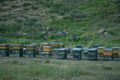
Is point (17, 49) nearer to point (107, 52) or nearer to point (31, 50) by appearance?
point (31, 50)

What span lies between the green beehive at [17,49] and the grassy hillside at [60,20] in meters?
11.4

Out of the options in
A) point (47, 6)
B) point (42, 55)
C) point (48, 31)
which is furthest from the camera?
point (47, 6)

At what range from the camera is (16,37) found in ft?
159

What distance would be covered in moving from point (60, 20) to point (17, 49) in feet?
82.2

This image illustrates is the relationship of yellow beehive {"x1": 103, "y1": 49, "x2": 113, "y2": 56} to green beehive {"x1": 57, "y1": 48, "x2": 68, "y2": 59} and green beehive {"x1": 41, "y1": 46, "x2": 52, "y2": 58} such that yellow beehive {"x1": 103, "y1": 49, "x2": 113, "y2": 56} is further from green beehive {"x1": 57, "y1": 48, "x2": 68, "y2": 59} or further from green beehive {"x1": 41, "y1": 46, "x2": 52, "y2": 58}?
green beehive {"x1": 41, "y1": 46, "x2": 52, "y2": 58}

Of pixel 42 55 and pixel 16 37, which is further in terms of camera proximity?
pixel 16 37

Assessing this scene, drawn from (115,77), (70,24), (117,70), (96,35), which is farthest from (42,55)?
(70,24)

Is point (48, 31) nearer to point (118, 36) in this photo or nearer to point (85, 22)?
point (85, 22)

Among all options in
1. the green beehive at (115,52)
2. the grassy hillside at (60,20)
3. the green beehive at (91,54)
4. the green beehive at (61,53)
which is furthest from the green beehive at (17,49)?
the grassy hillside at (60,20)

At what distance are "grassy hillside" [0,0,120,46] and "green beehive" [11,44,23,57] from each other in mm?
11440

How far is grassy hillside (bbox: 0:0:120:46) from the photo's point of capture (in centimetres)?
4647

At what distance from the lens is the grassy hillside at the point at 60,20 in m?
46.5

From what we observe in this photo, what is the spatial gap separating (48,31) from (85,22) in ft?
24.0

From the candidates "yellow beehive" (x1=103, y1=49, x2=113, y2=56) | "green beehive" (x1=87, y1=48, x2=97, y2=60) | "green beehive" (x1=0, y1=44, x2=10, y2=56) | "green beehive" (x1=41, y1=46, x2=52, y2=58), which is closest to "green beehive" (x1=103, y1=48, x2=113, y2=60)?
"yellow beehive" (x1=103, y1=49, x2=113, y2=56)
